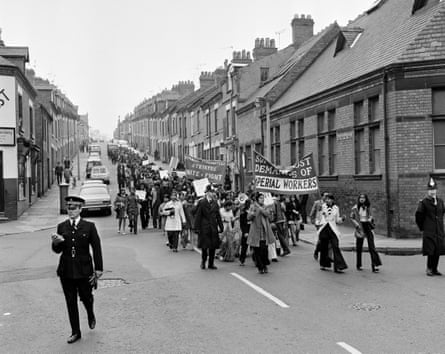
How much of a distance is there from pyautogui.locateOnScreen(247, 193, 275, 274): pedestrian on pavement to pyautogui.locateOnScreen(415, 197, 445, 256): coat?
322cm

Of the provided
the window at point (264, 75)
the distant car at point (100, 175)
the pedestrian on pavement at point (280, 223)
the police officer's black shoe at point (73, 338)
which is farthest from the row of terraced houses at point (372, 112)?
the distant car at point (100, 175)

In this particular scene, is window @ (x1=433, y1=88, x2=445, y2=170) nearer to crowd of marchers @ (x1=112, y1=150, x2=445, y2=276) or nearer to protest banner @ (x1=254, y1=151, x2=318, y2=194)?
protest banner @ (x1=254, y1=151, x2=318, y2=194)

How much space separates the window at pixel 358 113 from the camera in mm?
19891

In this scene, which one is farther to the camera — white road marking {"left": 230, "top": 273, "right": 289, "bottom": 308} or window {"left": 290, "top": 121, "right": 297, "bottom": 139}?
window {"left": 290, "top": 121, "right": 297, "bottom": 139}

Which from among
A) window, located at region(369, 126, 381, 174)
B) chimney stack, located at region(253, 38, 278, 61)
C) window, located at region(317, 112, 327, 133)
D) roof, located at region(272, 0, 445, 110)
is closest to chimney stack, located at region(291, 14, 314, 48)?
chimney stack, located at region(253, 38, 278, 61)

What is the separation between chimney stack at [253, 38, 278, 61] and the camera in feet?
129

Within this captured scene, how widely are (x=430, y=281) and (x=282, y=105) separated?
726 inches

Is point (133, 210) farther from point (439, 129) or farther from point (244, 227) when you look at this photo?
point (439, 129)

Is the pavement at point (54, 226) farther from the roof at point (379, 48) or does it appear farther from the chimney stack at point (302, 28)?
the chimney stack at point (302, 28)

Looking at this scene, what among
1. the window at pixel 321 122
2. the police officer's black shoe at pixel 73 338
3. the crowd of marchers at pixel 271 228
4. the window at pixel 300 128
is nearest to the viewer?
the police officer's black shoe at pixel 73 338

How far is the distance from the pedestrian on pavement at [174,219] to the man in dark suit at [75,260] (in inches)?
325

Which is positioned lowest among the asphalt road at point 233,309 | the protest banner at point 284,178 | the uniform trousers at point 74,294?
the asphalt road at point 233,309

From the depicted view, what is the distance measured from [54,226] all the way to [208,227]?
14.3 m

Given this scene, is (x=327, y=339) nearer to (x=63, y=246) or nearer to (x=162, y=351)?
(x=162, y=351)
